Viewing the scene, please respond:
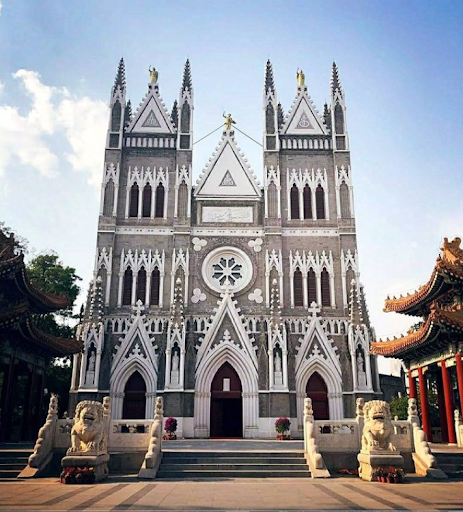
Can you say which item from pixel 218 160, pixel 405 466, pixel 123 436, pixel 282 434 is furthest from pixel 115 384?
pixel 405 466

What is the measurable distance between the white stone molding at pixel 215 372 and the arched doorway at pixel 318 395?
3.37 m

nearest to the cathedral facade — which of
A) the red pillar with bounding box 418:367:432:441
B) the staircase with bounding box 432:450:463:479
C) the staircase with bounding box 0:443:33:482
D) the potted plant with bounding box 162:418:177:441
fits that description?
the potted plant with bounding box 162:418:177:441

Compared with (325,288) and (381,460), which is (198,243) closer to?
(325,288)

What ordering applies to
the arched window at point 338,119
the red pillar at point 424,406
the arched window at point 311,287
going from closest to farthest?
the red pillar at point 424,406, the arched window at point 311,287, the arched window at point 338,119

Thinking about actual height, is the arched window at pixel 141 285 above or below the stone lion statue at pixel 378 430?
above

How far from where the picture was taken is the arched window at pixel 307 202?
35.0 meters

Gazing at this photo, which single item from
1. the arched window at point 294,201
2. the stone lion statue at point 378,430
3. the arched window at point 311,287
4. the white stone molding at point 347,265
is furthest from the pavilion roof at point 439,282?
the arched window at point 294,201

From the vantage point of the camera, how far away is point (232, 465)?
1639 cm

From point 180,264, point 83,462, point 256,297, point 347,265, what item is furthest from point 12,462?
point 347,265

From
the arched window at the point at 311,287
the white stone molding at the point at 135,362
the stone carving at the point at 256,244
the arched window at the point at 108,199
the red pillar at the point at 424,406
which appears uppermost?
the arched window at the point at 108,199

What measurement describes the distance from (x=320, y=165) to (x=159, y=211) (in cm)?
1121

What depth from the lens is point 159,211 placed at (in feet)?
115

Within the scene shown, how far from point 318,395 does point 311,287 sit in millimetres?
6541

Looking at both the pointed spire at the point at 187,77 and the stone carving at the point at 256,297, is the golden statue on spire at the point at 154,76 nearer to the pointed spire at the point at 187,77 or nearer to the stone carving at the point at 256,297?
the pointed spire at the point at 187,77
